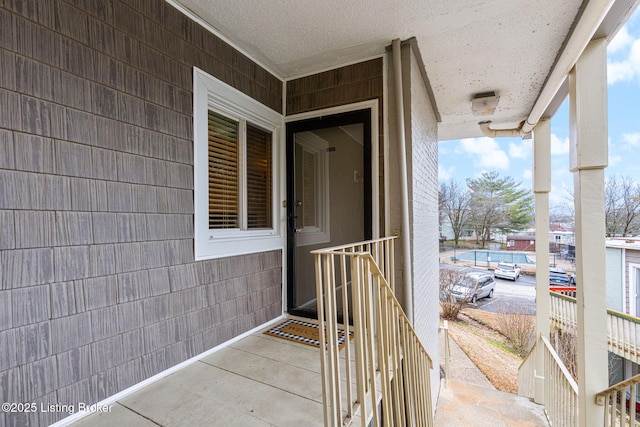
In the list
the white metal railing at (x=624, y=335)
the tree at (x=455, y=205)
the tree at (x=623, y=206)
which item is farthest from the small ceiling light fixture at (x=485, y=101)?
the tree at (x=455, y=205)

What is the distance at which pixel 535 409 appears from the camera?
3998 millimetres

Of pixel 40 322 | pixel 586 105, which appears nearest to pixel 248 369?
pixel 40 322

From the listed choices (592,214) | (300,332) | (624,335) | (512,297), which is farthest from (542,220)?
(512,297)

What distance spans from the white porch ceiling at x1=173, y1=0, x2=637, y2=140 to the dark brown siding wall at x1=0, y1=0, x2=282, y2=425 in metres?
0.46

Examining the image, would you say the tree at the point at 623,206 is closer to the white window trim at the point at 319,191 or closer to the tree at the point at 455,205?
the tree at the point at 455,205

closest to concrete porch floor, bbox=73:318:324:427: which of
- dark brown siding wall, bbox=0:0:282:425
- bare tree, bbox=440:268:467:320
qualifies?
dark brown siding wall, bbox=0:0:282:425

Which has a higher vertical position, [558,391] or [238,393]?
[238,393]

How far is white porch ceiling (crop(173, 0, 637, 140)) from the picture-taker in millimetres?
1988

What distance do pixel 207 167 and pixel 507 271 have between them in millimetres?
9640

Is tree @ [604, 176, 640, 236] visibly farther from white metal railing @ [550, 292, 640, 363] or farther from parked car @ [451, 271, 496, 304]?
parked car @ [451, 271, 496, 304]

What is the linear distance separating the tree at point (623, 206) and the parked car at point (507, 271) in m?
3.29

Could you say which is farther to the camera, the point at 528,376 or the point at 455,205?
the point at 455,205

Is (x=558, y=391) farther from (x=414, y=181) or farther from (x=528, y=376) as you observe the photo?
(x=414, y=181)

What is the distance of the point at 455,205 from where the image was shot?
9.09m
